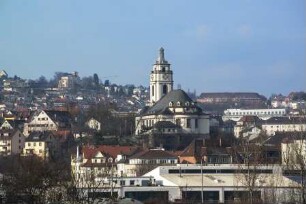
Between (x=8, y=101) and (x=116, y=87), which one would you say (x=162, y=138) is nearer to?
(x=8, y=101)

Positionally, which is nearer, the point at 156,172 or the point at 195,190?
the point at 195,190

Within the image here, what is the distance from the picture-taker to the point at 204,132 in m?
81.6

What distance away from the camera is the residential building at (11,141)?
78062 mm

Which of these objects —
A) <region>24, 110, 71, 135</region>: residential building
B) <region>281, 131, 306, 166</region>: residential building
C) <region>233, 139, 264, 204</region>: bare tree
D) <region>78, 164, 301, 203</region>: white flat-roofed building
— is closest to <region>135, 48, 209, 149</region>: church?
<region>24, 110, 71, 135</region>: residential building

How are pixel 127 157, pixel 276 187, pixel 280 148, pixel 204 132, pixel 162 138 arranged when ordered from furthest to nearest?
pixel 204 132 → pixel 162 138 → pixel 280 148 → pixel 127 157 → pixel 276 187

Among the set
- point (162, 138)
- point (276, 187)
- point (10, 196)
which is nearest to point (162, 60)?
point (162, 138)

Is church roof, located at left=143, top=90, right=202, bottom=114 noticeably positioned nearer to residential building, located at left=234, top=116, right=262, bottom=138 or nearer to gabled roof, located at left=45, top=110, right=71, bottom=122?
gabled roof, located at left=45, top=110, right=71, bottom=122

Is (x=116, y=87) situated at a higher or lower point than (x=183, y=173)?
higher

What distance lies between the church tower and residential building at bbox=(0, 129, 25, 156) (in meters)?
14.7

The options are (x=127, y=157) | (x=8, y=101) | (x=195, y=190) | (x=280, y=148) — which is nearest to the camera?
(x=195, y=190)

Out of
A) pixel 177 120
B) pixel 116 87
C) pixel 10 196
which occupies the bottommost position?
pixel 10 196

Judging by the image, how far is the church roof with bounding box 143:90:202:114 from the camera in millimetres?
84125

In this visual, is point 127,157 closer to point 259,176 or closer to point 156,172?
point 156,172

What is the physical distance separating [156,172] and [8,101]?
121677 millimetres
